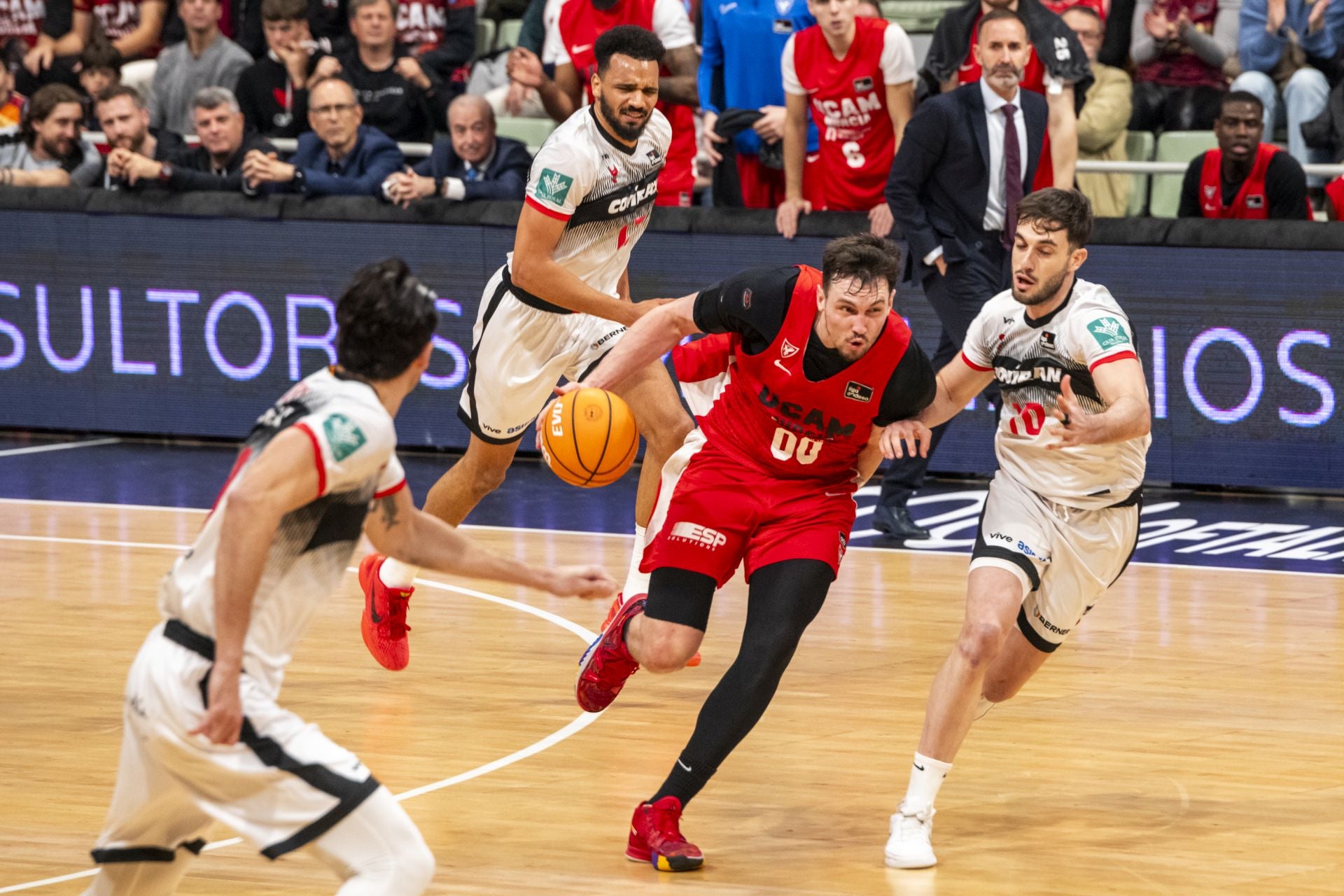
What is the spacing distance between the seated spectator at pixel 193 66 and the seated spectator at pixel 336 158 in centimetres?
181

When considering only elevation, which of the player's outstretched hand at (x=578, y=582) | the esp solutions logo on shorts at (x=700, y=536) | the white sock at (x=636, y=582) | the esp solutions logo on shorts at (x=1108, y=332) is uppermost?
the esp solutions logo on shorts at (x=1108, y=332)

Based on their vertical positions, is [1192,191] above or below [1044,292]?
below

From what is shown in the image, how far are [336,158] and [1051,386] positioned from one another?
7.63 metres

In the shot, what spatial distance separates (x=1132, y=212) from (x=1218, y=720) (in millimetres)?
5964

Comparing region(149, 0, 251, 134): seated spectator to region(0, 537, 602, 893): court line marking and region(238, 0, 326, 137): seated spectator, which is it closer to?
region(238, 0, 326, 137): seated spectator

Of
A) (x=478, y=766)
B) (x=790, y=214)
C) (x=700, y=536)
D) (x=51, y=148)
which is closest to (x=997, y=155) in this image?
(x=790, y=214)

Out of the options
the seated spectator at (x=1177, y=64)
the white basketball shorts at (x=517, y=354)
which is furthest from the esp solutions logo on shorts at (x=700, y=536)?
the seated spectator at (x=1177, y=64)

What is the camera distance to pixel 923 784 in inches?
217

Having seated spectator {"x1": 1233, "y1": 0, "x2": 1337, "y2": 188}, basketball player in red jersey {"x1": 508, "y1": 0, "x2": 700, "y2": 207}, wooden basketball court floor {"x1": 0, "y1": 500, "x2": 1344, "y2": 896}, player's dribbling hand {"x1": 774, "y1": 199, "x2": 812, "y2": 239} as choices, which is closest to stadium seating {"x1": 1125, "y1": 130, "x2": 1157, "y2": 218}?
seated spectator {"x1": 1233, "y1": 0, "x2": 1337, "y2": 188}

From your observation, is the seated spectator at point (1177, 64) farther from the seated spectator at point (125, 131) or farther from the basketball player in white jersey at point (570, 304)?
the seated spectator at point (125, 131)

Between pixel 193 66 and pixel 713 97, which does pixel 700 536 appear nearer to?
pixel 713 97

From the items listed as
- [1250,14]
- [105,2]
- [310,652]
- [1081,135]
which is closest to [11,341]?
[105,2]

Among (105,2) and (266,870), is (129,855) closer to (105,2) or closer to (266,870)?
(266,870)

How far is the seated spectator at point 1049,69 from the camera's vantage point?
1014cm
